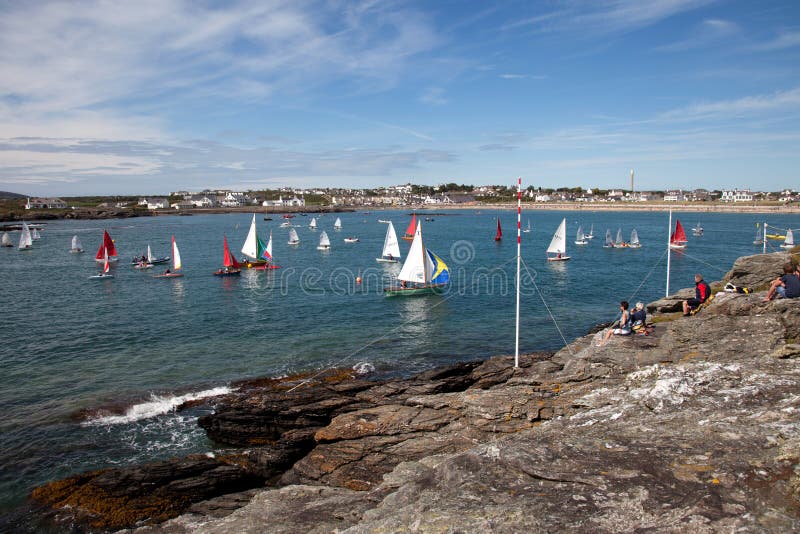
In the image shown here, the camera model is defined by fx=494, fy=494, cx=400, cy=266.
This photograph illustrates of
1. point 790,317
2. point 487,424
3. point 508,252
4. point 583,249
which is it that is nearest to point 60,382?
point 487,424

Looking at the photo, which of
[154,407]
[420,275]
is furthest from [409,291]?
[154,407]

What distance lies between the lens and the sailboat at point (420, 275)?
4406 centimetres

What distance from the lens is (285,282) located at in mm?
52500

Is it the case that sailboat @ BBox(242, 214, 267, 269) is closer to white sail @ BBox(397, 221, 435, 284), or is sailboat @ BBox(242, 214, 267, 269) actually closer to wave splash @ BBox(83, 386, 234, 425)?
white sail @ BBox(397, 221, 435, 284)

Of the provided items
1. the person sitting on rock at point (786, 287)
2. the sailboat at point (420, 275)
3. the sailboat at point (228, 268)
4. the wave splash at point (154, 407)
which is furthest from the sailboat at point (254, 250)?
the person sitting on rock at point (786, 287)

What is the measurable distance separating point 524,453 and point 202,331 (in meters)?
29.6

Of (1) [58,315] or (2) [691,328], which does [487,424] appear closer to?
(2) [691,328]

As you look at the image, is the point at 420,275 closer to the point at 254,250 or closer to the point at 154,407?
the point at 154,407

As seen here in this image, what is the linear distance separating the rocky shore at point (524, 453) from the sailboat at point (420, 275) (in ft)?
73.3

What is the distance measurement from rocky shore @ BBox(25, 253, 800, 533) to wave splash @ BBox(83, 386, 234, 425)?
67.9 inches

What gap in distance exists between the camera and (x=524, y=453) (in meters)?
8.68

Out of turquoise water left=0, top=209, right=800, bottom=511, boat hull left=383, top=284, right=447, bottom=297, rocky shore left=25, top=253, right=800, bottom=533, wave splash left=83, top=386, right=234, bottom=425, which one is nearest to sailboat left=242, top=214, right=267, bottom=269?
turquoise water left=0, top=209, right=800, bottom=511

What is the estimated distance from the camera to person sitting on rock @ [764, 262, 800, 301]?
15062 mm

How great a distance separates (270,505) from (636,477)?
24.1ft
